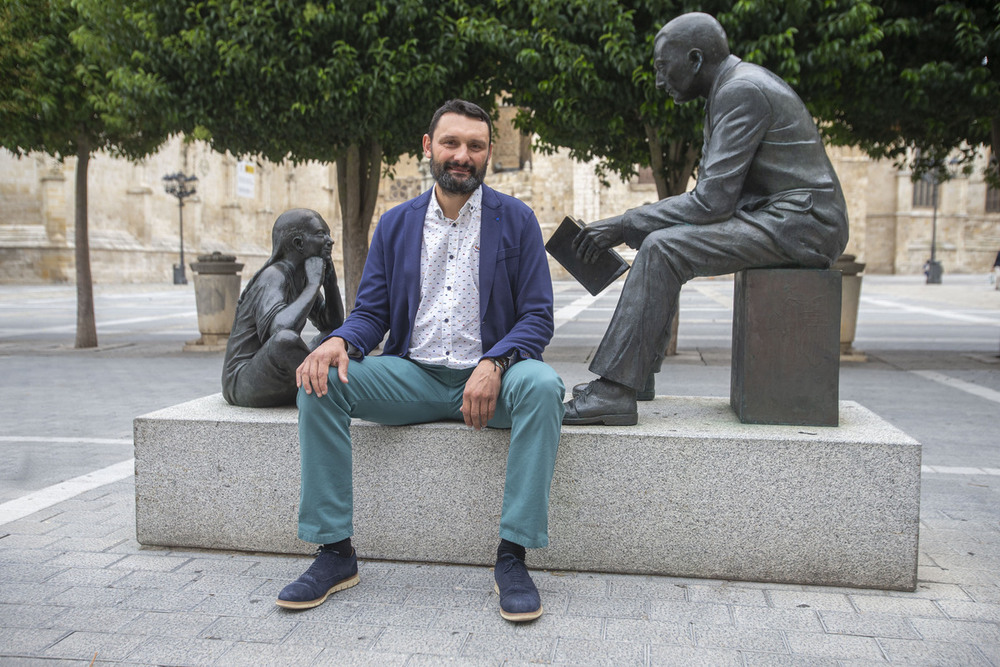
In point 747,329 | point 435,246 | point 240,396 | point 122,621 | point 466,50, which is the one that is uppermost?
point 466,50

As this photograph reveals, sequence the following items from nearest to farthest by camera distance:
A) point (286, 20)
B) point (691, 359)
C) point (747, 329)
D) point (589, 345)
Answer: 1. point (747, 329)
2. point (286, 20)
3. point (691, 359)
4. point (589, 345)

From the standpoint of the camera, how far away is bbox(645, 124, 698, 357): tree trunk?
8922 mm

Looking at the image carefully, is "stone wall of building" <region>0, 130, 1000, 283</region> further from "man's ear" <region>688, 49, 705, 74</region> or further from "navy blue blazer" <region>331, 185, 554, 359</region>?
"navy blue blazer" <region>331, 185, 554, 359</region>

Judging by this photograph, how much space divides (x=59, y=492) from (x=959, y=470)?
14.8 ft

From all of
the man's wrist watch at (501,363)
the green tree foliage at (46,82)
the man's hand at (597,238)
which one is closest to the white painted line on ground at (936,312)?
the man's hand at (597,238)

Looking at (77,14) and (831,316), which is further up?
(77,14)

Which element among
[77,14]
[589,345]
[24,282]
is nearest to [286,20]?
[77,14]

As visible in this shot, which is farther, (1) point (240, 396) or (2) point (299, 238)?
(2) point (299, 238)

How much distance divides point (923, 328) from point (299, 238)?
1240cm

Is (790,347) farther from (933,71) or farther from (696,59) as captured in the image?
(933,71)

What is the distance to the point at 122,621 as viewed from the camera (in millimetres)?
2512

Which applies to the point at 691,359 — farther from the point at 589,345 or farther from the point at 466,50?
the point at 466,50

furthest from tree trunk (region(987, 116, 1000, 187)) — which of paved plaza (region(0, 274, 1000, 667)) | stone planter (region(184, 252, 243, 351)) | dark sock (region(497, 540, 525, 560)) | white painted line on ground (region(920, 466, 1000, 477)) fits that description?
stone planter (region(184, 252, 243, 351))

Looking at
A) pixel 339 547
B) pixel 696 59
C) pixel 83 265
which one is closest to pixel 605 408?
pixel 339 547
